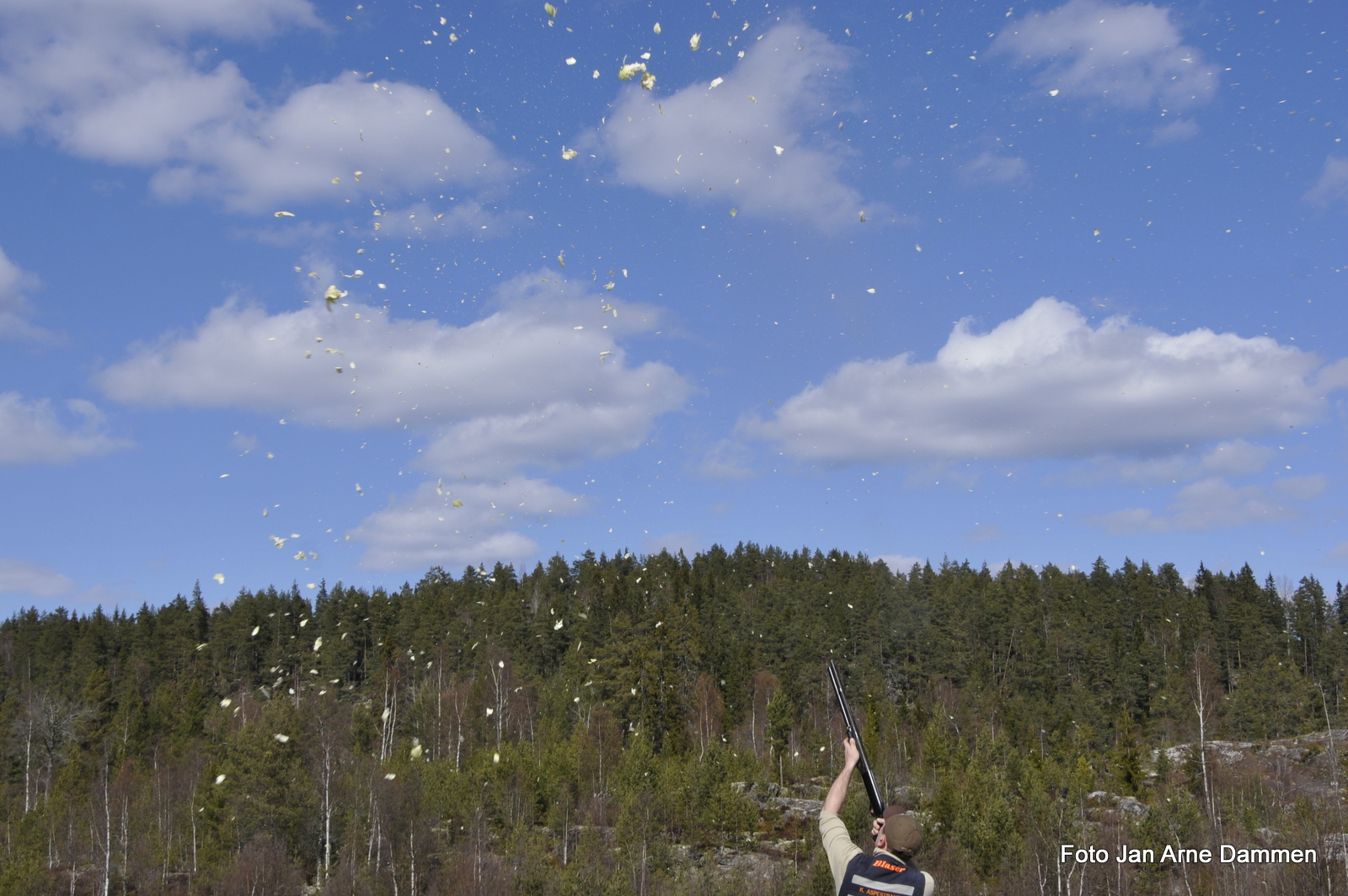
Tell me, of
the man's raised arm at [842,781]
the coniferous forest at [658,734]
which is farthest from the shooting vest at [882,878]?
the coniferous forest at [658,734]

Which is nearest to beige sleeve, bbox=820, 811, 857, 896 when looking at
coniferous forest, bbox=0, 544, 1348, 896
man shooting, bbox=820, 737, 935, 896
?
man shooting, bbox=820, 737, 935, 896

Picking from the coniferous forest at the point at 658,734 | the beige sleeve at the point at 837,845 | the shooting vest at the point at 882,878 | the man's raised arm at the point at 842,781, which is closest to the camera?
the shooting vest at the point at 882,878

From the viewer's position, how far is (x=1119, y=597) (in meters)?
114

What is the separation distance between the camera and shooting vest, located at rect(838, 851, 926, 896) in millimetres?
4672

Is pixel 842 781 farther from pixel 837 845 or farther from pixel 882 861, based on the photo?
pixel 882 861

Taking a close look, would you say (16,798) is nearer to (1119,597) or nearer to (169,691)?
(169,691)

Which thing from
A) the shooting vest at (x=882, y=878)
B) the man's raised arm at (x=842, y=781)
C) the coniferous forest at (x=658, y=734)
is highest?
the man's raised arm at (x=842, y=781)

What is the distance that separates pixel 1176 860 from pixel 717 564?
11098 cm

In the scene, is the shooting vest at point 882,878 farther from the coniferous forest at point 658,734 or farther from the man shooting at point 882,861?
the coniferous forest at point 658,734

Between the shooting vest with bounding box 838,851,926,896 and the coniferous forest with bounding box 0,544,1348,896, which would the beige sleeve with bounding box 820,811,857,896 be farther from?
the coniferous forest with bounding box 0,544,1348,896

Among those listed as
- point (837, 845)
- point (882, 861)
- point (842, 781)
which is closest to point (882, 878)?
point (882, 861)

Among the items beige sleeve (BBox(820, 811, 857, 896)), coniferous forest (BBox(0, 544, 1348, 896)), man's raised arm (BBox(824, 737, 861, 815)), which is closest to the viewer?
beige sleeve (BBox(820, 811, 857, 896))

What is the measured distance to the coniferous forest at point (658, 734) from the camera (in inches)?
1901

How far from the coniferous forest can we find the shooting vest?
1337 inches
